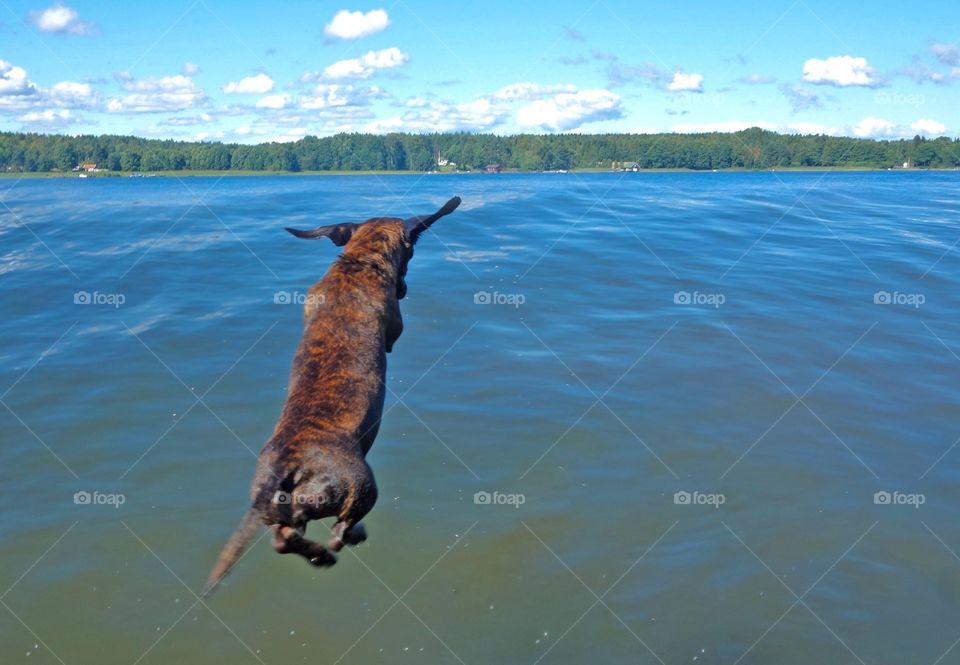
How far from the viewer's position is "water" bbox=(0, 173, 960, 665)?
860cm

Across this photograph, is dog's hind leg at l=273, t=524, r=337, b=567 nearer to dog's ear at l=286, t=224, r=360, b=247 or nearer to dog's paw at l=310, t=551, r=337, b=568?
dog's paw at l=310, t=551, r=337, b=568

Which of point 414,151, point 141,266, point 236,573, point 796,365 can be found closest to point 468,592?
point 236,573

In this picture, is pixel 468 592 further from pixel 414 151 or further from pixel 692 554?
pixel 414 151

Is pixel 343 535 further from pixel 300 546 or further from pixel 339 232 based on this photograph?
pixel 339 232

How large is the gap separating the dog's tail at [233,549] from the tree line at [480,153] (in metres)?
53.7

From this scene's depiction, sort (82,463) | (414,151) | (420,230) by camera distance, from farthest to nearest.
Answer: (414,151) < (82,463) < (420,230)

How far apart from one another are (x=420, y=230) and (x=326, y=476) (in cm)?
226

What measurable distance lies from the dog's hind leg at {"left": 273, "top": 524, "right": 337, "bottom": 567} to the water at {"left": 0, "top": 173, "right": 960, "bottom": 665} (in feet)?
13.6

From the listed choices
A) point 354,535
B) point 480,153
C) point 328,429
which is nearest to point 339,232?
point 328,429

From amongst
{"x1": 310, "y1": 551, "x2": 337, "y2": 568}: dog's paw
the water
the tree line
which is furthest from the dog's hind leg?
the tree line

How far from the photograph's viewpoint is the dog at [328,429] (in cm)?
462

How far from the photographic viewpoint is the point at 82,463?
38.8ft

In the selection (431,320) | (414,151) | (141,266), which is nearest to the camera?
(431,320)

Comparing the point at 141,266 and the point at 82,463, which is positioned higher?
the point at 141,266
